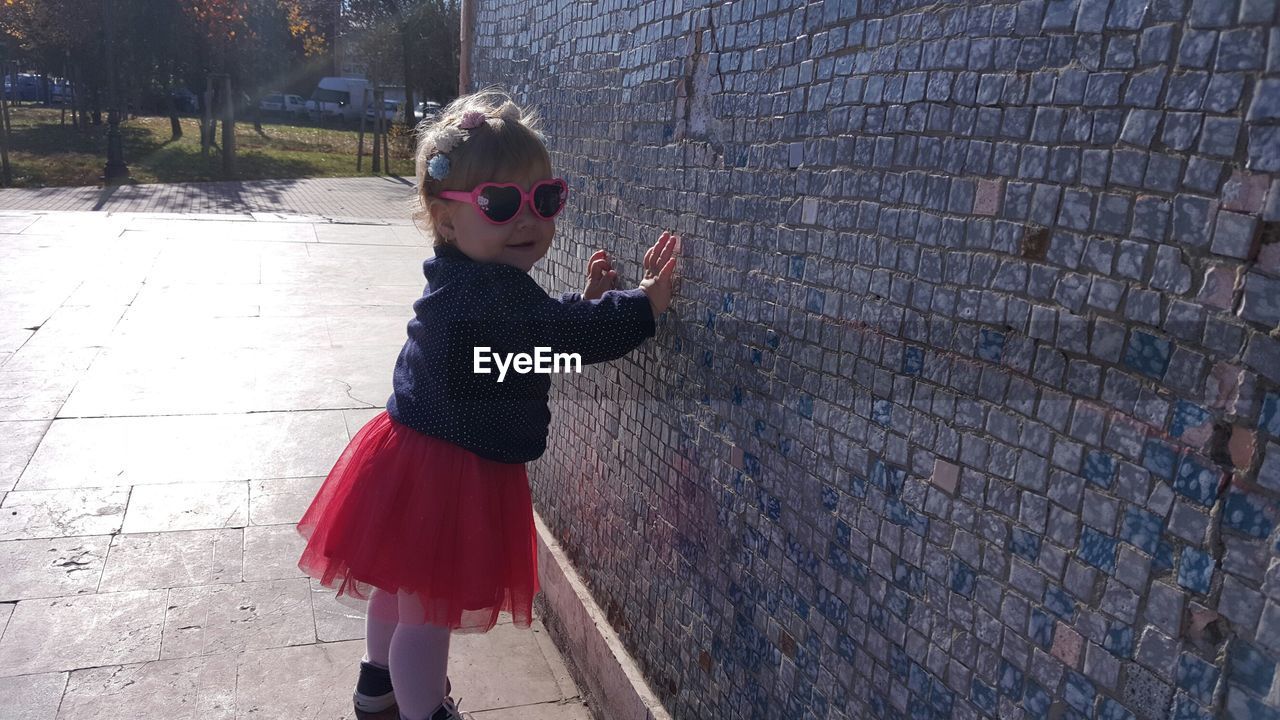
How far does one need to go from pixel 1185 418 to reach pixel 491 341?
165cm

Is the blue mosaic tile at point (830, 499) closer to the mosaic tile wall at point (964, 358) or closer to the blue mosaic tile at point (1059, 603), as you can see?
the mosaic tile wall at point (964, 358)

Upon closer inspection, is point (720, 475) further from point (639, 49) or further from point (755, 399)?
point (639, 49)

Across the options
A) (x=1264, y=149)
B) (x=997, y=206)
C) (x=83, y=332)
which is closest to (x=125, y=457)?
(x=83, y=332)

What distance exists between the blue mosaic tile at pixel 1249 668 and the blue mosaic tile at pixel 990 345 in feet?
1.73

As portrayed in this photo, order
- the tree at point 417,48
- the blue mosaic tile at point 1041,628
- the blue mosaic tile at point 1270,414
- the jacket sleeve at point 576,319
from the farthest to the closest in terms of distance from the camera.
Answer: the tree at point 417,48
the jacket sleeve at point 576,319
the blue mosaic tile at point 1041,628
the blue mosaic tile at point 1270,414

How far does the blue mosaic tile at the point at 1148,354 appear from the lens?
1.32m

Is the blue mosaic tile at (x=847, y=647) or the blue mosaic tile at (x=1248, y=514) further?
the blue mosaic tile at (x=847, y=647)

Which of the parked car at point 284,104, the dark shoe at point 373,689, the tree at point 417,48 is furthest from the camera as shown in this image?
the parked car at point 284,104

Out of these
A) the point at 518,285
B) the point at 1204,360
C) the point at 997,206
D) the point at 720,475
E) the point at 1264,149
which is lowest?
the point at 720,475

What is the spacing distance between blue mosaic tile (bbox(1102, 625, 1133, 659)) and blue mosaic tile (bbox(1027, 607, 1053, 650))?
10 centimetres

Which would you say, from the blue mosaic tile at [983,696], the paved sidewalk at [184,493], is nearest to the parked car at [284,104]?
the paved sidewalk at [184,493]

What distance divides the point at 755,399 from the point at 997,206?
2.95 feet

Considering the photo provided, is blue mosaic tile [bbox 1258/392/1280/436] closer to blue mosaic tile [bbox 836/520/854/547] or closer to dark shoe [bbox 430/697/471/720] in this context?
blue mosaic tile [bbox 836/520/854/547]

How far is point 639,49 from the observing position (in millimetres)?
2941
